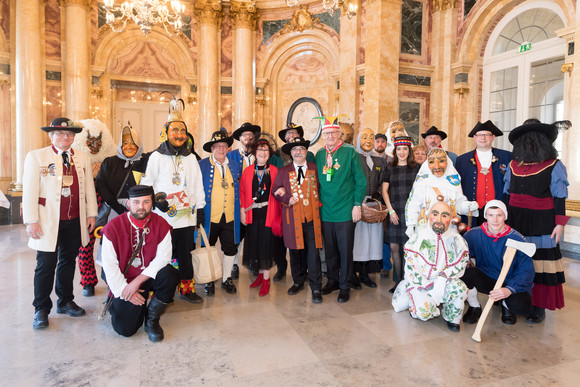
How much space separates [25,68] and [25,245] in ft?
15.7

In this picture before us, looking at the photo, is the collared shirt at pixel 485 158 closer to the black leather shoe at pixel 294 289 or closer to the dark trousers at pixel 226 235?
the black leather shoe at pixel 294 289

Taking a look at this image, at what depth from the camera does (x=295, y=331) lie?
3.48 meters

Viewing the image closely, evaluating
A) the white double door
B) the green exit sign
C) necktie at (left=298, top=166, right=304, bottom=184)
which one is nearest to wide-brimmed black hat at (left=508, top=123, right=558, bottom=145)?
necktie at (left=298, top=166, right=304, bottom=184)

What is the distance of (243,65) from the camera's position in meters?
11.6

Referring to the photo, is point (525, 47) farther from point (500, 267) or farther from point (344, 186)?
point (344, 186)

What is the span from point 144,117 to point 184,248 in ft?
29.2

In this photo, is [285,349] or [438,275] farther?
[438,275]

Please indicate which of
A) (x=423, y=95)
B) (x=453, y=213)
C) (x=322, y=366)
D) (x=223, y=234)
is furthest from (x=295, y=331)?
(x=423, y=95)

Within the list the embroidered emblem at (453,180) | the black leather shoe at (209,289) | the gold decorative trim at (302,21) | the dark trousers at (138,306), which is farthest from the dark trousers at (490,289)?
the gold decorative trim at (302,21)

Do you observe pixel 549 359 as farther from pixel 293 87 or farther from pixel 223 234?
pixel 293 87

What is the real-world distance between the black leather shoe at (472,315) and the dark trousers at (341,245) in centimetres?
121

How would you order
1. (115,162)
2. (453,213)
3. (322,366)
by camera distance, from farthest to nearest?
(115,162) → (453,213) → (322,366)

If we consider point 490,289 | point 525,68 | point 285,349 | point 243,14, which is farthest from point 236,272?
point 243,14

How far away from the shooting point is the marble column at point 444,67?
9.12 meters
